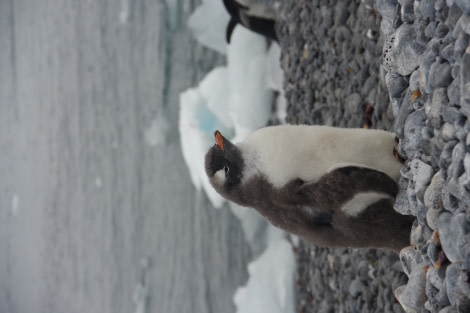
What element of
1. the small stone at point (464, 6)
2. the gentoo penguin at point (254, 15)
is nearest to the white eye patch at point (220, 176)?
the small stone at point (464, 6)

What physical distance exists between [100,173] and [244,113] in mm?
2258

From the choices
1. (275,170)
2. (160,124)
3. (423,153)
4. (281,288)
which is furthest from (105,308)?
(423,153)

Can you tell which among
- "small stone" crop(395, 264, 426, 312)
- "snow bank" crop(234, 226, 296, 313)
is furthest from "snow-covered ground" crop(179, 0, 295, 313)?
"small stone" crop(395, 264, 426, 312)

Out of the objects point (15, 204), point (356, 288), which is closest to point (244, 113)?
point (356, 288)

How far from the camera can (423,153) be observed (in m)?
1.24

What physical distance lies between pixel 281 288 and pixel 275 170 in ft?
6.58

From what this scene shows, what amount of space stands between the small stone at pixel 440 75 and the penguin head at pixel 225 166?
80 cm

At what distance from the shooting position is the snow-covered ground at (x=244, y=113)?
152 inches

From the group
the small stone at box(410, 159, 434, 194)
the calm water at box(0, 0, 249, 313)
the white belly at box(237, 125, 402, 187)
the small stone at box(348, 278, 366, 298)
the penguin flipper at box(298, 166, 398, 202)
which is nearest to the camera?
the small stone at box(410, 159, 434, 194)

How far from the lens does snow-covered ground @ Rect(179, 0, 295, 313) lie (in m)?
3.86

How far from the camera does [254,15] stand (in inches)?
147

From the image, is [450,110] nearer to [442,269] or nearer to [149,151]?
[442,269]

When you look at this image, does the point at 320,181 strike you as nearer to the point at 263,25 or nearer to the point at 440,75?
the point at 440,75

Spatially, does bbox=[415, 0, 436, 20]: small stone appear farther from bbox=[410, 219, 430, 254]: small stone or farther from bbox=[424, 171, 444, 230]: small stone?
bbox=[410, 219, 430, 254]: small stone
